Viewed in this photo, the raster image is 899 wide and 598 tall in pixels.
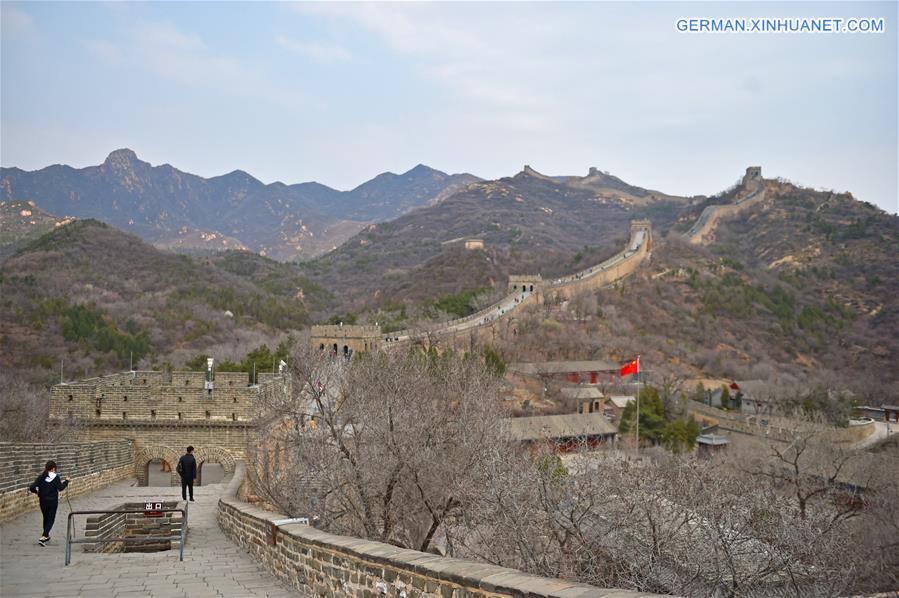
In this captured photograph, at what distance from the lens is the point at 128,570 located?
8.91 metres

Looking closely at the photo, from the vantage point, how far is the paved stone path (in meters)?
7.96

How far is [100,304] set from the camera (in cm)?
6775

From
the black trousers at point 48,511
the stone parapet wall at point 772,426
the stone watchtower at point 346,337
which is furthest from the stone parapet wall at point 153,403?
the stone watchtower at point 346,337

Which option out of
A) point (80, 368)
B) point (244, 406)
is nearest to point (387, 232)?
point (80, 368)

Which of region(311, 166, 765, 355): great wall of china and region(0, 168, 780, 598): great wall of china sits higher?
region(311, 166, 765, 355): great wall of china

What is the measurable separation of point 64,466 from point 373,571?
9445mm

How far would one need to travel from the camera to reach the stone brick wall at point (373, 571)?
544 centimetres

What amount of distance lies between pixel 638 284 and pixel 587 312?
1326 centimetres

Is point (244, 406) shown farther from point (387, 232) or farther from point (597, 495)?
point (387, 232)

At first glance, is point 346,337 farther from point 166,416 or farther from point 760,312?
point 760,312

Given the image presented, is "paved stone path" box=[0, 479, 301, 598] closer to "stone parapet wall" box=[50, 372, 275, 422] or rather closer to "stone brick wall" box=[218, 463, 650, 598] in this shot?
"stone brick wall" box=[218, 463, 650, 598]

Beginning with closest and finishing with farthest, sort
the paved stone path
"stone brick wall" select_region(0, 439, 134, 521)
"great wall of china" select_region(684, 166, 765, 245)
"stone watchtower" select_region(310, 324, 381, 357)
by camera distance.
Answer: the paved stone path, "stone brick wall" select_region(0, 439, 134, 521), "stone watchtower" select_region(310, 324, 381, 357), "great wall of china" select_region(684, 166, 765, 245)

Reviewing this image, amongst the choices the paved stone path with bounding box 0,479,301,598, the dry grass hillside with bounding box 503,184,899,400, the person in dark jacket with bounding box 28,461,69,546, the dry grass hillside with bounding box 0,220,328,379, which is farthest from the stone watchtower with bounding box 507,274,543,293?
the person in dark jacket with bounding box 28,461,69,546

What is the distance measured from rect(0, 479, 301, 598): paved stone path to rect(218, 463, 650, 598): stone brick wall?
0.33m
